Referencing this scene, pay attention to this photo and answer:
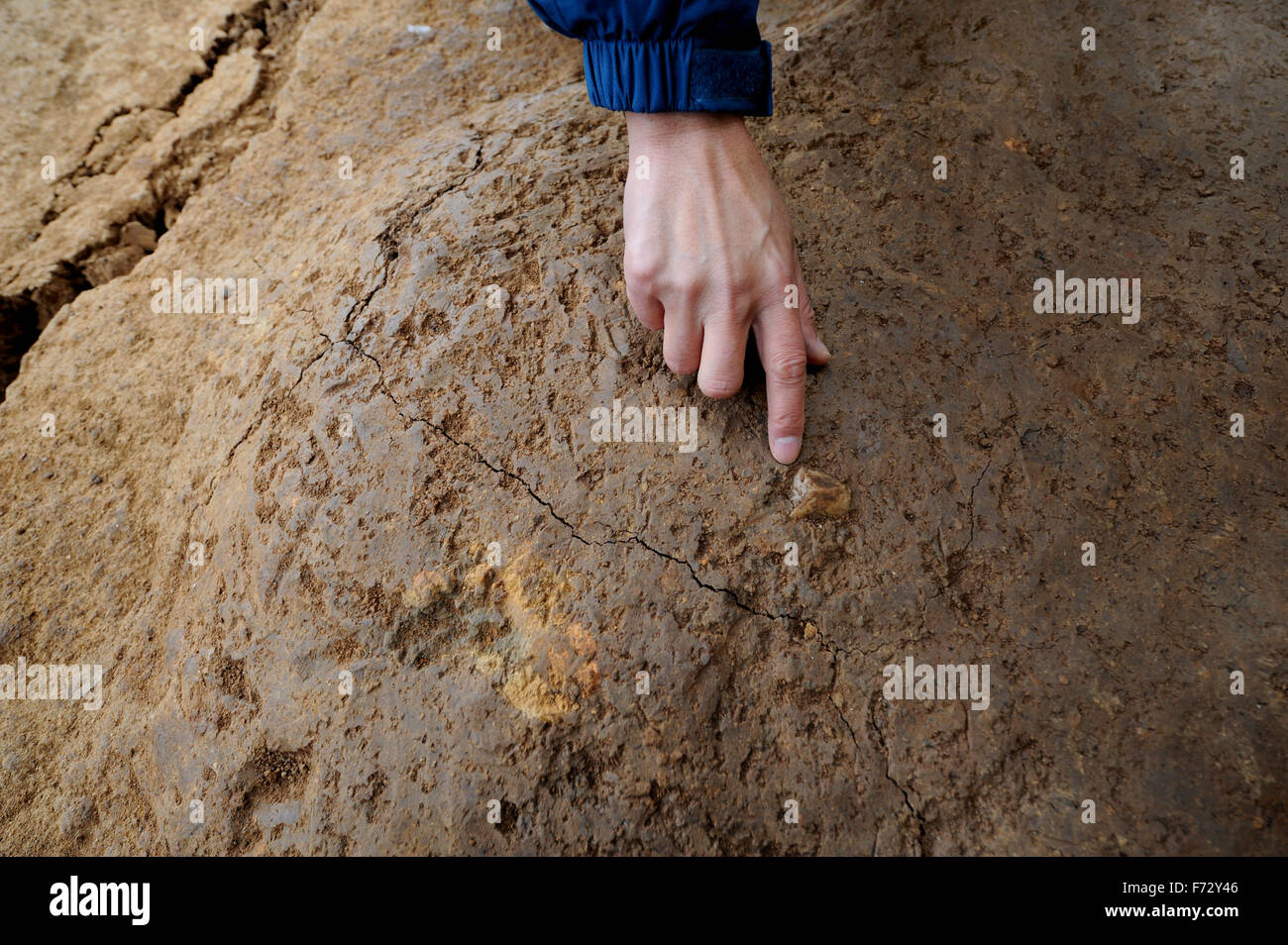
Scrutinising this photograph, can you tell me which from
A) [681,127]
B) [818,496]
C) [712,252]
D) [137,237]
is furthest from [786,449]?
[137,237]

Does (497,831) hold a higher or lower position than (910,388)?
lower

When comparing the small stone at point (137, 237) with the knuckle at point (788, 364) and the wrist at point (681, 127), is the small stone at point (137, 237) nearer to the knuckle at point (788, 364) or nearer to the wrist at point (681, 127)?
the wrist at point (681, 127)

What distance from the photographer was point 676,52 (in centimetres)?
121

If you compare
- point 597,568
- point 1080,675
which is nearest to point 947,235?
point 1080,675

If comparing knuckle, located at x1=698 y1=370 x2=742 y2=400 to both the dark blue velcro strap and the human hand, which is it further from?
the dark blue velcro strap

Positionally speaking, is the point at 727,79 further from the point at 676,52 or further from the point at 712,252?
the point at 712,252

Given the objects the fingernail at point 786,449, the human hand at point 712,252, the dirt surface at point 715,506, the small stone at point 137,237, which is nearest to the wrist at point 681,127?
the human hand at point 712,252

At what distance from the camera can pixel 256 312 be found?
1874 mm

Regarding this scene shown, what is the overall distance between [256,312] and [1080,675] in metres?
1.87

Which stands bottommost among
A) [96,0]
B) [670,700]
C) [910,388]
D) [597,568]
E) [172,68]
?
[670,700]

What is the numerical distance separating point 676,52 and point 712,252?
311 millimetres

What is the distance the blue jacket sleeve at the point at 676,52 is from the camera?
3.92 feet

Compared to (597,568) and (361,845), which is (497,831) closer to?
(361,845)

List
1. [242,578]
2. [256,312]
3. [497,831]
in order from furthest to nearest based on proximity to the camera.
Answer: [256,312] < [242,578] < [497,831]
